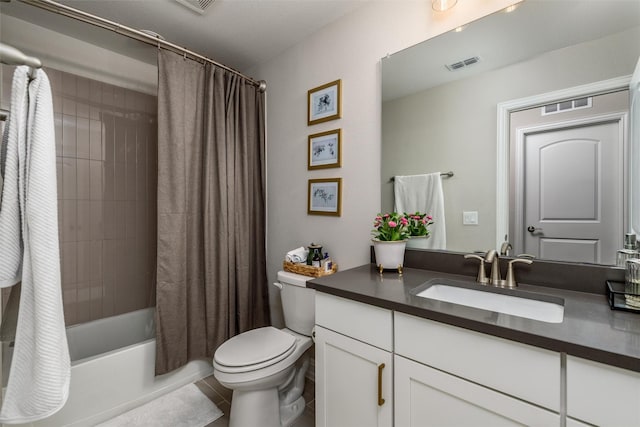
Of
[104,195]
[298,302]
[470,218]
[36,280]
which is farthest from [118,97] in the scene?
[470,218]

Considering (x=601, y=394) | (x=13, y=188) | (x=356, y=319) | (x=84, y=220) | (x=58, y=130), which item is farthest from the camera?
(x=84, y=220)

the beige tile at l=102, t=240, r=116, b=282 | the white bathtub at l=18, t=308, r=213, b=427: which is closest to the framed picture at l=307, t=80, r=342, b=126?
the beige tile at l=102, t=240, r=116, b=282

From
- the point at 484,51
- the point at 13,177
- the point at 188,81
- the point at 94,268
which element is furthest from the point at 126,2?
the point at 484,51

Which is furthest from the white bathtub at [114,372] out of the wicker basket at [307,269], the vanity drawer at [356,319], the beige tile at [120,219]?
the vanity drawer at [356,319]

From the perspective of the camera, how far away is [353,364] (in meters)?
1.14

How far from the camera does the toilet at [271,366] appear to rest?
1.36 meters

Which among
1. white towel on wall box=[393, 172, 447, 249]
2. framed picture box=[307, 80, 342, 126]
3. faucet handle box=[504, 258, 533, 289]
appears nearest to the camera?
faucet handle box=[504, 258, 533, 289]

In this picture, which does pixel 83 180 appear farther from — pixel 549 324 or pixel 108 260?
pixel 549 324

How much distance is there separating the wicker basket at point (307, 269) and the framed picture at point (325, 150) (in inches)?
26.0

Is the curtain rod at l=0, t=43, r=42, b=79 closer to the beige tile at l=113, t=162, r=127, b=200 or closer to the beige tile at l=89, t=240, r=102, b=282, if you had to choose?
the beige tile at l=113, t=162, r=127, b=200

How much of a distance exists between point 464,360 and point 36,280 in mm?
1243

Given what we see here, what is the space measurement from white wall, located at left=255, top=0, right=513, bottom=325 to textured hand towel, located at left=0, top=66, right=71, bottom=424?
1364 mm

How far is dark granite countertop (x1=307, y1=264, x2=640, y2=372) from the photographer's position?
26.3 inches

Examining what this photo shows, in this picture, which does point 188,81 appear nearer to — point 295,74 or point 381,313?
point 295,74
